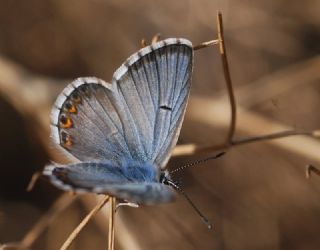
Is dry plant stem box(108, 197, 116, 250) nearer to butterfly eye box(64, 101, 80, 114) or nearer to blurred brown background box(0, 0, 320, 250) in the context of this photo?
butterfly eye box(64, 101, 80, 114)

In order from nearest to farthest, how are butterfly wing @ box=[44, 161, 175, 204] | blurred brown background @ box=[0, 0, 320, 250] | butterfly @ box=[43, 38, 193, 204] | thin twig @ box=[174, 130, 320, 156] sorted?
butterfly wing @ box=[44, 161, 175, 204]
thin twig @ box=[174, 130, 320, 156]
butterfly @ box=[43, 38, 193, 204]
blurred brown background @ box=[0, 0, 320, 250]

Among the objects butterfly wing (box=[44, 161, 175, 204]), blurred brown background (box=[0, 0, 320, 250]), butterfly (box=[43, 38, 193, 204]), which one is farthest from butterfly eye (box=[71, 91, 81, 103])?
blurred brown background (box=[0, 0, 320, 250])

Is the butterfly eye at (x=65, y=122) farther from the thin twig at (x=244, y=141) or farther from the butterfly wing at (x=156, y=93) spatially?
the thin twig at (x=244, y=141)

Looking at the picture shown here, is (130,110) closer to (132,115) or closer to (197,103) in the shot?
(132,115)

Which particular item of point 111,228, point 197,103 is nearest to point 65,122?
point 111,228

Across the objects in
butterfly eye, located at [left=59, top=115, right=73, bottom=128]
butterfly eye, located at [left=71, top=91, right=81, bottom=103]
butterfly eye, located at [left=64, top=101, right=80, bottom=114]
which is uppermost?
butterfly eye, located at [left=71, top=91, right=81, bottom=103]

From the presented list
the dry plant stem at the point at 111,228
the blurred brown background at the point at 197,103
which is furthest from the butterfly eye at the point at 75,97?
the blurred brown background at the point at 197,103
